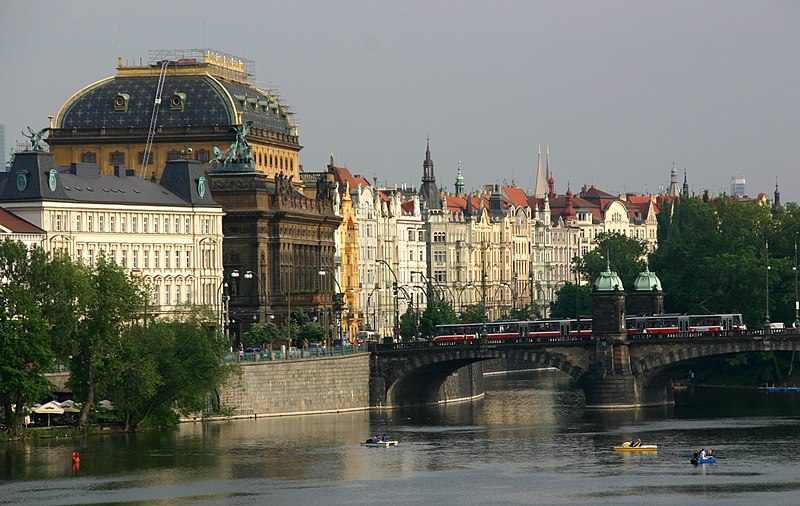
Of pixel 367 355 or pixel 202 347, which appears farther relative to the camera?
pixel 367 355

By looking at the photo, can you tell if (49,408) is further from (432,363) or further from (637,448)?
(432,363)

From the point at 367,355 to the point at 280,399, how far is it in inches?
454

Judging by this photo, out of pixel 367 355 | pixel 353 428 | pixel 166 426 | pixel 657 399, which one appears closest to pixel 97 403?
pixel 166 426

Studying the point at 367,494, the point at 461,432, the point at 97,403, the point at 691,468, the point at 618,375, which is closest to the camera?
the point at 367,494

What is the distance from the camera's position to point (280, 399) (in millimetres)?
183000

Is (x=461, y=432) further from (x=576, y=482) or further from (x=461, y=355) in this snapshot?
(x=576, y=482)

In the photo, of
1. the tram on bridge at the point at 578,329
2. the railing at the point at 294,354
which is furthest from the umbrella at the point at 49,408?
the tram on bridge at the point at 578,329

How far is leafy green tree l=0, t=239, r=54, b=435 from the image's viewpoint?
156 meters

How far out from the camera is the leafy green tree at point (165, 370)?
162m

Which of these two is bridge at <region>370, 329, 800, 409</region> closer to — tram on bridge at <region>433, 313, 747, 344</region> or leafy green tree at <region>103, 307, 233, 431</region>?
tram on bridge at <region>433, 313, 747, 344</region>

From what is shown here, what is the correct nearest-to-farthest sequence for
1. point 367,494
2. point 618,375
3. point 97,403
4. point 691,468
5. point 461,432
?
point 367,494
point 691,468
point 97,403
point 461,432
point 618,375

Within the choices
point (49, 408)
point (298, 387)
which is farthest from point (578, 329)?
point (49, 408)

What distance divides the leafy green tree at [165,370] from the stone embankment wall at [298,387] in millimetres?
5645

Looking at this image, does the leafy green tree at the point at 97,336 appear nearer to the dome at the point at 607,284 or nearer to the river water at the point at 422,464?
the river water at the point at 422,464
